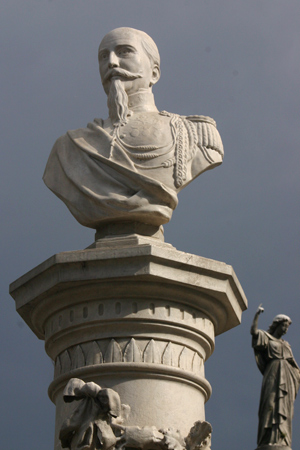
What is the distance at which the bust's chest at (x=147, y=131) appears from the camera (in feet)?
30.1

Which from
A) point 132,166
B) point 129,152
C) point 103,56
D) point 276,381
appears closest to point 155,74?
point 103,56

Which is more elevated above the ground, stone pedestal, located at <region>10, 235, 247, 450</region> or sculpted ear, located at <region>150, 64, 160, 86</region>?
sculpted ear, located at <region>150, 64, 160, 86</region>

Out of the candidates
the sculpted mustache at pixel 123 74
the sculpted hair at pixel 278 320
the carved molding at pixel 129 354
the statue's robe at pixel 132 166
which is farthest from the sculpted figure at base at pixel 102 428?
the sculpted mustache at pixel 123 74

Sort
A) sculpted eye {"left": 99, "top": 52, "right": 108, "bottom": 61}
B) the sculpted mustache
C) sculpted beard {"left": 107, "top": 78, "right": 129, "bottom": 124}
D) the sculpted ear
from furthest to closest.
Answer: the sculpted ear → sculpted eye {"left": 99, "top": 52, "right": 108, "bottom": 61} → the sculpted mustache → sculpted beard {"left": 107, "top": 78, "right": 129, "bottom": 124}

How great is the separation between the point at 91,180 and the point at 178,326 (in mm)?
1683

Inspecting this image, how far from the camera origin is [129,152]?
358 inches

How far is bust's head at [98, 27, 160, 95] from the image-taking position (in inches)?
384

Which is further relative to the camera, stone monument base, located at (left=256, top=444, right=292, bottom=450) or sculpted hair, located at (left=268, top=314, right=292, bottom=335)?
sculpted hair, located at (left=268, top=314, right=292, bottom=335)

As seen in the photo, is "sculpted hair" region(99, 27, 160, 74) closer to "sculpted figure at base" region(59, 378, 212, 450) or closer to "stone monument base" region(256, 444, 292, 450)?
"sculpted figure at base" region(59, 378, 212, 450)

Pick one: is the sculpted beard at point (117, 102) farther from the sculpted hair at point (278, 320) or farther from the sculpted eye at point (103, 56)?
the sculpted hair at point (278, 320)

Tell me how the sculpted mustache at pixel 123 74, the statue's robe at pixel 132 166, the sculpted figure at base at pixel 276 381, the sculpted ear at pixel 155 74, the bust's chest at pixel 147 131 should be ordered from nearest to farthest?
1. the statue's robe at pixel 132 166
2. the bust's chest at pixel 147 131
3. the sculpted mustache at pixel 123 74
4. the sculpted ear at pixel 155 74
5. the sculpted figure at base at pixel 276 381

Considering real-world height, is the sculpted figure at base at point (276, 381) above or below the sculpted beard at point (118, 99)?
below

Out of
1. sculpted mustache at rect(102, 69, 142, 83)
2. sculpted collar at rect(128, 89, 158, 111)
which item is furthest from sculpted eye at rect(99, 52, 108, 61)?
sculpted collar at rect(128, 89, 158, 111)

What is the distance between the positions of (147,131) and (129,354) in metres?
2.29
